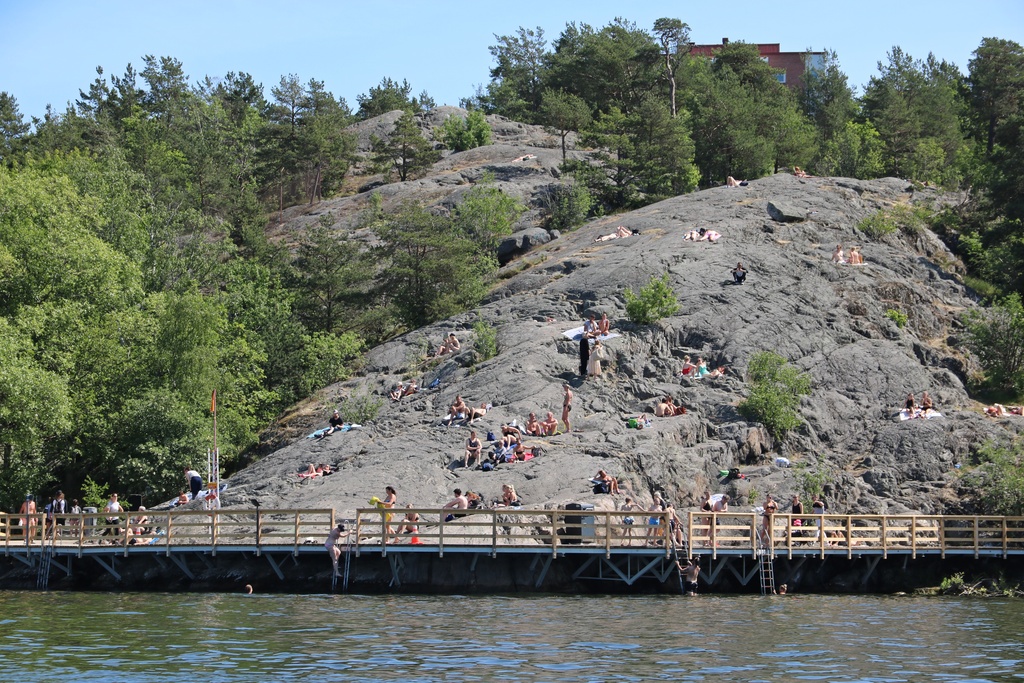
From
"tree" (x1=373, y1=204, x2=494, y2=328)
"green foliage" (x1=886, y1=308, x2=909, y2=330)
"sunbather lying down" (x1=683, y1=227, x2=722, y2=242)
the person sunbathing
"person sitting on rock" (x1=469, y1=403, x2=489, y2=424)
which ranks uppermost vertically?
"sunbather lying down" (x1=683, y1=227, x2=722, y2=242)

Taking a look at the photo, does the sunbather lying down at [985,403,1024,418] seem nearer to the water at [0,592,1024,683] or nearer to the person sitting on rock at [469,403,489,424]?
the water at [0,592,1024,683]

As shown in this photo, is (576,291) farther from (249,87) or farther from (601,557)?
(249,87)

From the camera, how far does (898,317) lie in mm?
45500

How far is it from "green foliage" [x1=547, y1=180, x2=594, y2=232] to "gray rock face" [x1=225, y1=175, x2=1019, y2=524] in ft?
18.5

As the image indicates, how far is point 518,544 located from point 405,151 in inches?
1866

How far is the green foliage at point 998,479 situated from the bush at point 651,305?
37.8 feet

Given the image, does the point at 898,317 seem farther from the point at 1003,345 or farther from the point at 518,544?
the point at 518,544

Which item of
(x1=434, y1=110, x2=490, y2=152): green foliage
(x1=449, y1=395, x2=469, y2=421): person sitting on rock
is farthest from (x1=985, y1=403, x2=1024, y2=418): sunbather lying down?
(x1=434, y1=110, x2=490, y2=152): green foliage

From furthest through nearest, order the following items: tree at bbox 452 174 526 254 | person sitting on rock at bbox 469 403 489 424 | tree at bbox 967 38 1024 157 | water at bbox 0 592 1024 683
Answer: tree at bbox 967 38 1024 157 → tree at bbox 452 174 526 254 → person sitting on rock at bbox 469 403 489 424 → water at bbox 0 592 1024 683

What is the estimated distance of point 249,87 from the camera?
4427 inches

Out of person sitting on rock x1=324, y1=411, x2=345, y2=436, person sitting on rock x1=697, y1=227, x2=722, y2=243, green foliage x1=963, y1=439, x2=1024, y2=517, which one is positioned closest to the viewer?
green foliage x1=963, y1=439, x2=1024, y2=517

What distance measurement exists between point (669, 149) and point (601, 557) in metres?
37.8

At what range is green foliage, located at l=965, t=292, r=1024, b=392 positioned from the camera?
140 feet

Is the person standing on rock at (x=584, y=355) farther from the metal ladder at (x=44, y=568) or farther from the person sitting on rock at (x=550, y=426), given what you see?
the metal ladder at (x=44, y=568)
